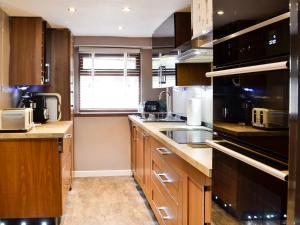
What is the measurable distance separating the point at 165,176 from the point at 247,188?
1.56 m

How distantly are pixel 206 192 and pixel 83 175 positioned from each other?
12.8 ft

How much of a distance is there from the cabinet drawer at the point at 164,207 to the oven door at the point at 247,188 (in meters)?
0.96

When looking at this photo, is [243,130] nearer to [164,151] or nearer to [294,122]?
[294,122]

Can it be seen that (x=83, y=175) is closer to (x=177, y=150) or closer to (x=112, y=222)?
(x=112, y=222)

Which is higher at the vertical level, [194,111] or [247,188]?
[194,111]

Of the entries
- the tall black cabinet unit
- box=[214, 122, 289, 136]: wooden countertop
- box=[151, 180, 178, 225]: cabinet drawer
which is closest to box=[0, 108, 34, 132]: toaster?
box=[151, 180, 178, 225]: cabinet drawer

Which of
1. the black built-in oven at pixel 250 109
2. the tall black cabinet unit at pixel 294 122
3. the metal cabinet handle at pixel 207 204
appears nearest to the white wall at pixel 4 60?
the metal cabinet handle at pixel 207 204

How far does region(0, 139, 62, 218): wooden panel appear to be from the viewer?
313 centimetres

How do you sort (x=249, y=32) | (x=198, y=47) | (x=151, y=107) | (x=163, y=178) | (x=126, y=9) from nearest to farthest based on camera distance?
1. (x=249, y=32)
2. (x=198, y=47)
3. (x=163, y=178)
4. (x=126, y=9)
5. (x=151, y=107)

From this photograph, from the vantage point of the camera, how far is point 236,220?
128 cm

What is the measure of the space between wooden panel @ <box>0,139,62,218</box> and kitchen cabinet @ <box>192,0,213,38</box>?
1.60 metres

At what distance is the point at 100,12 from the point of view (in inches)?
145

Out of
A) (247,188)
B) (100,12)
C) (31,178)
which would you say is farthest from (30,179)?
(247,188)

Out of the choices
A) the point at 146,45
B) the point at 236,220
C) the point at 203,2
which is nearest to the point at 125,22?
the point at 146,45
